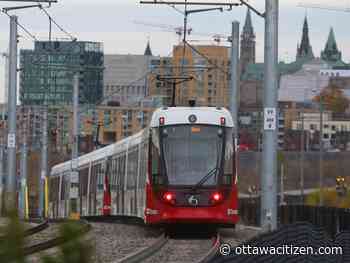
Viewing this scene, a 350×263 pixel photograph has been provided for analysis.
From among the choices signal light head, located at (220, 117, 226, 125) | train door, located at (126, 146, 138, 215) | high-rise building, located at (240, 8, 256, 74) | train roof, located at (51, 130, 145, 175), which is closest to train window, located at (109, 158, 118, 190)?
train roof, located at (51, 130, 145, 175)

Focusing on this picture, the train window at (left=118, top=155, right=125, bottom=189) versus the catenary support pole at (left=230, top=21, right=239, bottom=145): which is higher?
the catenary support pole at (left=230, top=21, right=239, bottom=145)

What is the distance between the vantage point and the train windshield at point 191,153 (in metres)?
23.8

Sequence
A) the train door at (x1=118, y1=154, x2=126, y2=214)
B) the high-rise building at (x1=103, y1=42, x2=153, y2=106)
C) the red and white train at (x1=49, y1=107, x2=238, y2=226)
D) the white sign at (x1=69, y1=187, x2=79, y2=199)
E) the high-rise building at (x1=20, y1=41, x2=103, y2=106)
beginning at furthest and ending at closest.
→ the high-rise building at (x1=103, y1=42, x2=153, y2=106) < the high-rise building at (x1=20, y1=41, x2=103, y2=106) < the white sign at (x1=69, y1=187, x2=79, y2=199) < the train door at (x1=118, y1=154, x2=126, y2=214) < the red and white train at (x1=49, y1=107, x2=238, y2=226)

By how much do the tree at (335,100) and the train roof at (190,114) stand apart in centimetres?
9555

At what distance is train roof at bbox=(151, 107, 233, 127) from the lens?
79.6ft

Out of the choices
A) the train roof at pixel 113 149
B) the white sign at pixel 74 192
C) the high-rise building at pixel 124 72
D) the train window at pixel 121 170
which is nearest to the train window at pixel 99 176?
the train roof at pixel 113 149

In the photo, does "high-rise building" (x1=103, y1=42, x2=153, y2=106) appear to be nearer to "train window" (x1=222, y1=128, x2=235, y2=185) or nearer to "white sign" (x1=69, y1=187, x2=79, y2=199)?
"white sign" (x1=69, y1=187, x2=79, y2=199)

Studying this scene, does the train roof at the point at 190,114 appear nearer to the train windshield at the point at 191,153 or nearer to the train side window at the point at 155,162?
the train windshield at the point at 191,153

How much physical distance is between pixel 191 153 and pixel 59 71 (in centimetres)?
3109

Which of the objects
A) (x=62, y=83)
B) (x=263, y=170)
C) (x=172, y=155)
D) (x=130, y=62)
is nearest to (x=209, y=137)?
(x=172, y=155)

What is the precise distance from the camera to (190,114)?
2441cm

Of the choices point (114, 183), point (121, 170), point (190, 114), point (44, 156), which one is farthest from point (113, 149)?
point (44, 156)

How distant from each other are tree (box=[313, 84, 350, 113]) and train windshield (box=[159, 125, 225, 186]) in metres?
96.0

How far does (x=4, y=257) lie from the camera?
10.2 ft
